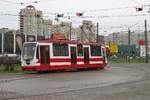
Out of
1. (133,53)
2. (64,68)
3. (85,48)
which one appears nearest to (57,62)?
(64,68)

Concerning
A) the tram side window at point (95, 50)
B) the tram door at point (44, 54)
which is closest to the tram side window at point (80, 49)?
the tram side window at point (95, 50)

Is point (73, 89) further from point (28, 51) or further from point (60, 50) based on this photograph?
point (60, 50)

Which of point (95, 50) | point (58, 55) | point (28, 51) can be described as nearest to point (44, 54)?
point (28, 51)

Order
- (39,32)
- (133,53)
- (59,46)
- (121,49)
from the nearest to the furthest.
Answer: (59,46), (39,32), (133,53), (121,49)

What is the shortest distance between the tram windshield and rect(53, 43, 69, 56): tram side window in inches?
82.1

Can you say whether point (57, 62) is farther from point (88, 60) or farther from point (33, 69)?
point (88, 60)

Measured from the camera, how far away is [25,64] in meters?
33.7

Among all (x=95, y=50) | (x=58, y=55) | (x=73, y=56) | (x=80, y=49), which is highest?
(x=80, y=49)

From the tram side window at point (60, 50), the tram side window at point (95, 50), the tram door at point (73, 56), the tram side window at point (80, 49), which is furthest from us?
the tram side window at point (95, 50)

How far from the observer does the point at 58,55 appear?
35.3m

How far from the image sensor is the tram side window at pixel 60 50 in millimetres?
35094

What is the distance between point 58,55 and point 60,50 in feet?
2.20

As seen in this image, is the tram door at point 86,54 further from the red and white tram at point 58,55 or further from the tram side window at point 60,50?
the tram side window at point 60,50

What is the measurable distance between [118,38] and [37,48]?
10034cm
